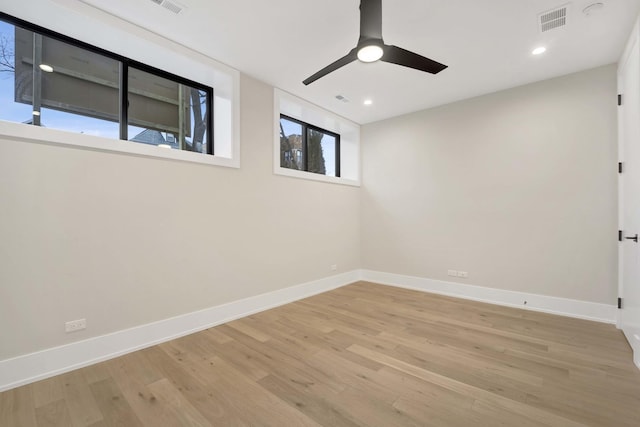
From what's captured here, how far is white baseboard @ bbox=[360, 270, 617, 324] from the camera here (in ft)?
10.2

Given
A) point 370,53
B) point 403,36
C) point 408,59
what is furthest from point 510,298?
point 370,53

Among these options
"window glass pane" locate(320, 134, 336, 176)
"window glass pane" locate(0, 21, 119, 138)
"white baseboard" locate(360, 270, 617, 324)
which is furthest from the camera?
"window glass pane" locate(320, 134, 336, 176)

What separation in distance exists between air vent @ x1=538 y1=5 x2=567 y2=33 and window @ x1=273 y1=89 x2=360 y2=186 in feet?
9.14

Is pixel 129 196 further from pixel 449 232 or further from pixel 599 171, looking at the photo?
pixel 599 171

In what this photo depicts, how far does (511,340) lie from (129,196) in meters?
3.87

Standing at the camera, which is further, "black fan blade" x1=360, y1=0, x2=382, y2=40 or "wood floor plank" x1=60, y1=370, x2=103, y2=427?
"black fan blade" x1=360, y1=0, x2=382, y2=40

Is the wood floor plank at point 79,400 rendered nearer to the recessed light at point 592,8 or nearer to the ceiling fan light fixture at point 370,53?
the ceiling fan light fixture at point 370,53

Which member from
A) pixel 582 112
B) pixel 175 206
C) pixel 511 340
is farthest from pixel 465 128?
pixel 175 206

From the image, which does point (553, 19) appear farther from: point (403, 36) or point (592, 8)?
point (403, 36)

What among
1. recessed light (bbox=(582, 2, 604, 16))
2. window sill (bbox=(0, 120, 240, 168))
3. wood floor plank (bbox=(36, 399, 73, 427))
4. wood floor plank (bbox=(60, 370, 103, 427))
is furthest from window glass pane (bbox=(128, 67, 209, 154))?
recessed light (bbox=(582, 2, 604, 16))

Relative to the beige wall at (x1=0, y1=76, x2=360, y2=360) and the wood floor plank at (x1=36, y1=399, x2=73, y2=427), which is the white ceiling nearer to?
the beige wall at (x1=0, y1=76, x2=360, y2=360)

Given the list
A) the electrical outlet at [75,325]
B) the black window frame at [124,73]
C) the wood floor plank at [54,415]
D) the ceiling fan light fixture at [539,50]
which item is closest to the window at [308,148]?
the black window frame at [124,73]

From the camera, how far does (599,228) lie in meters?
3.14

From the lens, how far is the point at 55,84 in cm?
247
